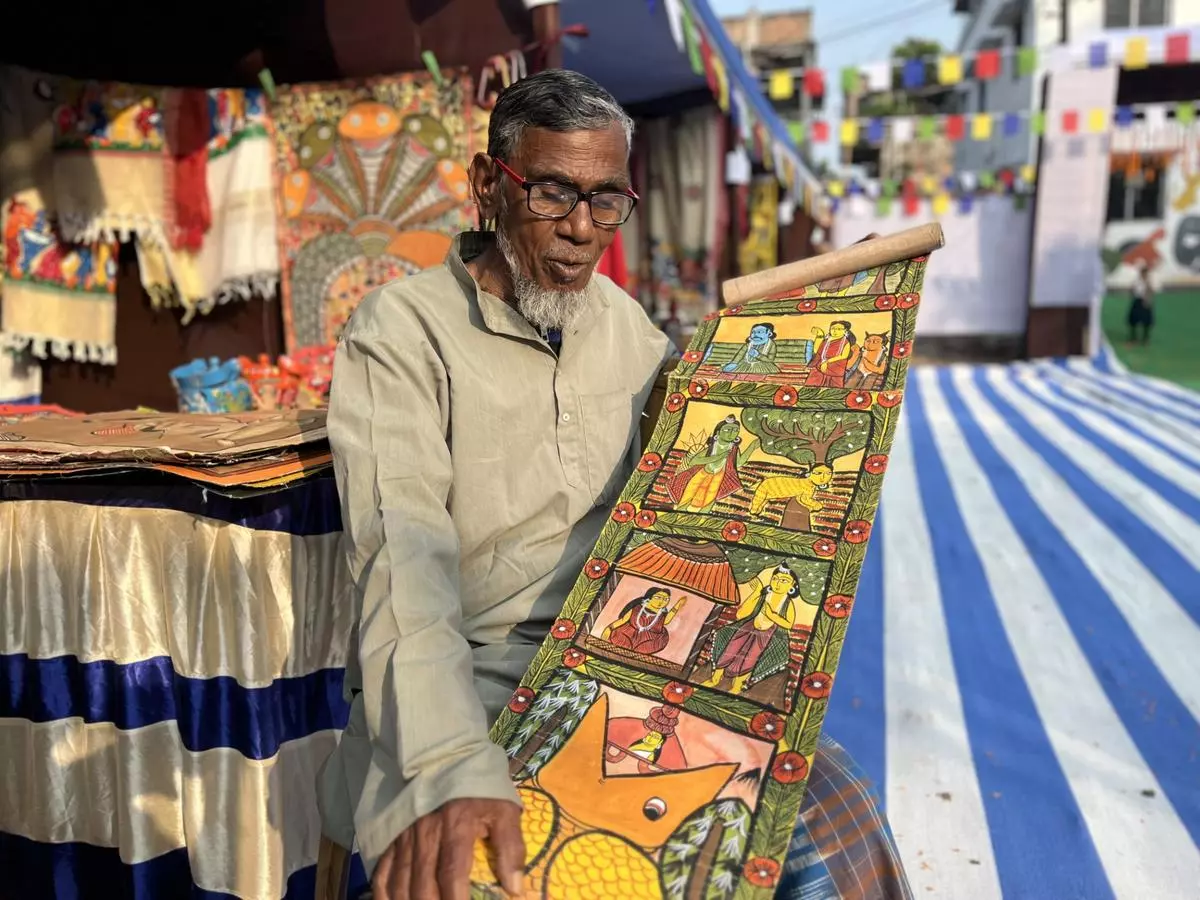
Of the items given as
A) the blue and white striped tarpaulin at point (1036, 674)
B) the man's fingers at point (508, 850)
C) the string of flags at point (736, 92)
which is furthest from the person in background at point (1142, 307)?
the man's fingers at point (508, 850)

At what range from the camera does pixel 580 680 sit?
1064 millimetres

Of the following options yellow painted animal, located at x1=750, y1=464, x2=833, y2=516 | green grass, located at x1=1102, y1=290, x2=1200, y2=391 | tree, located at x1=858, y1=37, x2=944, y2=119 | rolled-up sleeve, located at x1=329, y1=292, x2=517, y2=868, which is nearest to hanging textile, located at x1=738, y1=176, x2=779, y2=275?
green grass, located at x1=1102, y1=290, x2=1200, y2=391

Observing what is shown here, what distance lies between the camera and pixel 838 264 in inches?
58.0

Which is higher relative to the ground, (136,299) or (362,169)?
(362,169)

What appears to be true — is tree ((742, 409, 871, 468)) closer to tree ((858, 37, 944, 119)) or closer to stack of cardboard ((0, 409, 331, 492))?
stack of cardboard ((0, 409, 331, 492))

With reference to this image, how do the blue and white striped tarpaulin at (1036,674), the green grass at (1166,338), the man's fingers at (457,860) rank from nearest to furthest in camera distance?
the man's fingers at (457,860) < the blue and white striped tarpaulin at (1036,674) < the green grass at (1166,338)

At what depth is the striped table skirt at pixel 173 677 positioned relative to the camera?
4.66 ft

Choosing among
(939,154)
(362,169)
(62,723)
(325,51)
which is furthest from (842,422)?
(939,154)

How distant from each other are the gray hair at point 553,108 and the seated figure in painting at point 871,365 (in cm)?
50

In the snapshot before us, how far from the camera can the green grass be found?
33.3 feet

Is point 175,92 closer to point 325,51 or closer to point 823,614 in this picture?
point 325,51

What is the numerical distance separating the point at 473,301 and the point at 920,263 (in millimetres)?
784

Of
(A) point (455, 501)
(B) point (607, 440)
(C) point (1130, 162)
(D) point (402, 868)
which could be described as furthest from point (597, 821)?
(C) point (1130, 162)

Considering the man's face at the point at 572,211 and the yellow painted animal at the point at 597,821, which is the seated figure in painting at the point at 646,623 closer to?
the yellow painted animal at the point at 597,821
